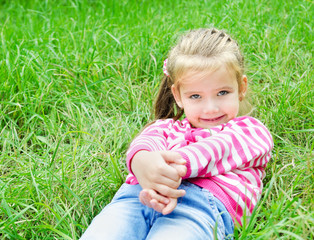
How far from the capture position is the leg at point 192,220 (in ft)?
5.37

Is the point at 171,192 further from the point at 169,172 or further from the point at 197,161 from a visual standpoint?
the point at 197,161

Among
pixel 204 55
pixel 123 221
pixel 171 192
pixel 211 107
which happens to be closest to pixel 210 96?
pixel 211 107

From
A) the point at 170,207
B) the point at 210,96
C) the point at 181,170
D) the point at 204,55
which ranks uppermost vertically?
the point at 204,55

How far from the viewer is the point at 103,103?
2.79 m

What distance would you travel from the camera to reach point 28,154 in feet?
7.58

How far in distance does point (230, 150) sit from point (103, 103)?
114cm

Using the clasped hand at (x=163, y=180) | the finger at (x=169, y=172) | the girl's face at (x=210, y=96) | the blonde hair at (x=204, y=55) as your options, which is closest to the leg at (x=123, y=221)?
the clasped hand at (x=163, y=180)

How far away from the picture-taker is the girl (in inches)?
67.0

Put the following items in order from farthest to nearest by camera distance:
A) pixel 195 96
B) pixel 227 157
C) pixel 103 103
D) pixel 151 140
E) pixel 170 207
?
pixel 103 103 < pixel 195 96 < pixel 151 140 < pixel 227 157 < pixel 170 207

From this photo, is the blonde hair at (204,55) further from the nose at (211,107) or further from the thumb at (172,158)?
the thumb at (172,158)

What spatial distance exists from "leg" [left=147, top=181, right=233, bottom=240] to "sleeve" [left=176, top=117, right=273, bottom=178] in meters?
0.09

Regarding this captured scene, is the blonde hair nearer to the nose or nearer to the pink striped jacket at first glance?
the nose

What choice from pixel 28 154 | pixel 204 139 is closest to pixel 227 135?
pixel 204 139

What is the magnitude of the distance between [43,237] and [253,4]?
2.49 metres
